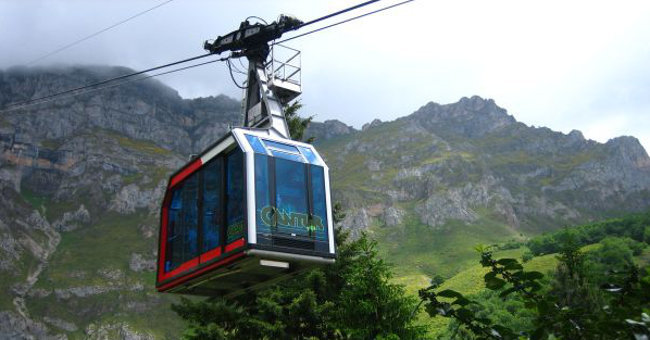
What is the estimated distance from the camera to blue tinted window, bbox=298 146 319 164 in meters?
13.9

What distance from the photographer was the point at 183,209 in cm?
1474

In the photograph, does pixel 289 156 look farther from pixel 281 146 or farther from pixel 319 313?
pixel 319 313

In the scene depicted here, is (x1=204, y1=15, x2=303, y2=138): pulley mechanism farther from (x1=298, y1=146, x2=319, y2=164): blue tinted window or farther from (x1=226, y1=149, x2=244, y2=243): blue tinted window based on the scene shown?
(x1=226, y1=149, x2=244, y2=243): blue tinted window

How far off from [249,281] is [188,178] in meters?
2.98

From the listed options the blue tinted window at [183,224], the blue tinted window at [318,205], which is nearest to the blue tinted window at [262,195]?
the blue tinted window at [318,205]

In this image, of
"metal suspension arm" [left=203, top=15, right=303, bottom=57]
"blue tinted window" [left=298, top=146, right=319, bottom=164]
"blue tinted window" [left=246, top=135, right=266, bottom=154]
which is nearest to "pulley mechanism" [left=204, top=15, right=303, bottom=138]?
"metal suspension arm" [left=203, top=15, right=303, bottom=57]

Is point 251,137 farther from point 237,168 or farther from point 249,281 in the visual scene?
point 249,281

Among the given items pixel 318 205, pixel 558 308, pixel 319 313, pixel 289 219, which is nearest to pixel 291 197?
pixel 289 219

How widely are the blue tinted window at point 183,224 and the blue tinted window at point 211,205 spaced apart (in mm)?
423

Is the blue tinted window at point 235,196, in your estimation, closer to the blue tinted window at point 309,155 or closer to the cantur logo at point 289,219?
the cantur logo at point 289,219

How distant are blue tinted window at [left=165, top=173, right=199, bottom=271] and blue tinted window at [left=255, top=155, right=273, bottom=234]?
88.5 inches

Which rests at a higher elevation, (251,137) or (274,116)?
(274,116)

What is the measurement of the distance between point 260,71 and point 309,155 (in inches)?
167

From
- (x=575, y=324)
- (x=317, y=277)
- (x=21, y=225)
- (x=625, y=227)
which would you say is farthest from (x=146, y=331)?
(x=575, y=324)
